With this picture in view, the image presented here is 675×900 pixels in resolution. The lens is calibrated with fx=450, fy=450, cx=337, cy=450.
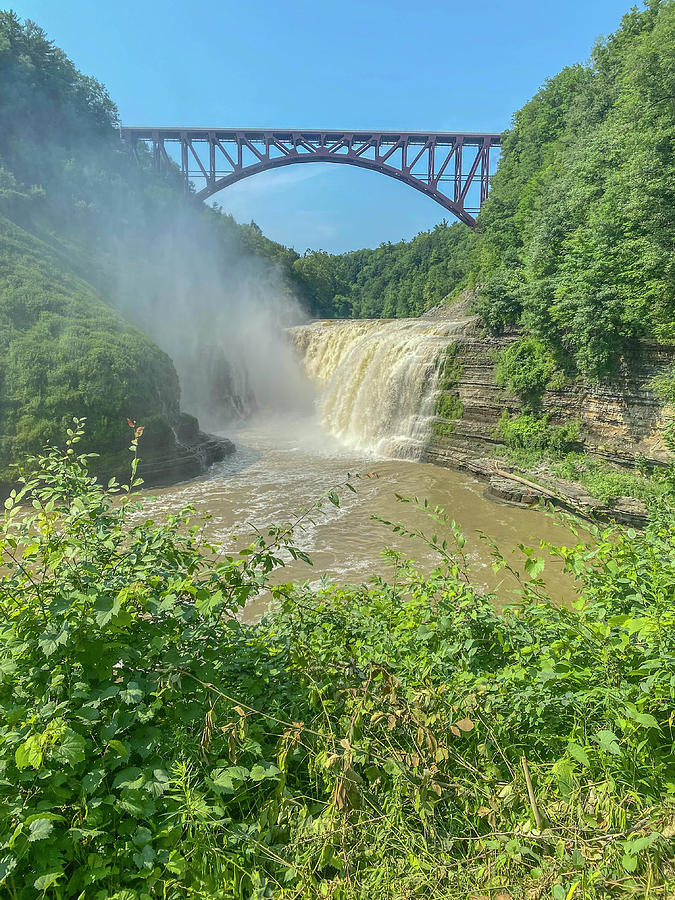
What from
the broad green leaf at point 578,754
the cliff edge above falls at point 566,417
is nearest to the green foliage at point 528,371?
the cliff edge above falls at point 566,417

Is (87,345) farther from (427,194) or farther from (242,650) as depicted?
(427,194)

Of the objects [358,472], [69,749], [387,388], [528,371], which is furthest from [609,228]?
[69,749]

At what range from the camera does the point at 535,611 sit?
106 inches

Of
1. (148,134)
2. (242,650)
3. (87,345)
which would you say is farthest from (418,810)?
(148,134)

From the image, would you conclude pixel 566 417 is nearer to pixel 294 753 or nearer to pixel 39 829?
pixel 294 753

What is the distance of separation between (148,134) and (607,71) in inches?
1200

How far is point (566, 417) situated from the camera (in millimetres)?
12734

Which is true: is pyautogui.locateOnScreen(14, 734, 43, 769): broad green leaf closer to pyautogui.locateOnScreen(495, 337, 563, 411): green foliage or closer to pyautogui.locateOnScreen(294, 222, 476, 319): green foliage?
pyautogui.locateOnScreen(495, 337, 563, 411): green foliage

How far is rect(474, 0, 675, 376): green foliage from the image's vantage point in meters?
9.75

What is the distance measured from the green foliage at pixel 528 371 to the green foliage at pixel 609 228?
2.12 ft

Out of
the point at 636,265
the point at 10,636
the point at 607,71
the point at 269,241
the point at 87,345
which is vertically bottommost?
the point at 10,636

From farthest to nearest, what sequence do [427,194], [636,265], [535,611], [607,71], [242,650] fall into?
[427,194]
[607,71]
[636,265]
[535,611]
[242,650]

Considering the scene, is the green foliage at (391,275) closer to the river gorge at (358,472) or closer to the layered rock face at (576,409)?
the river gorge at (358,472)

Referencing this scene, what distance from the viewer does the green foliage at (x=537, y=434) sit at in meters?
12.5
